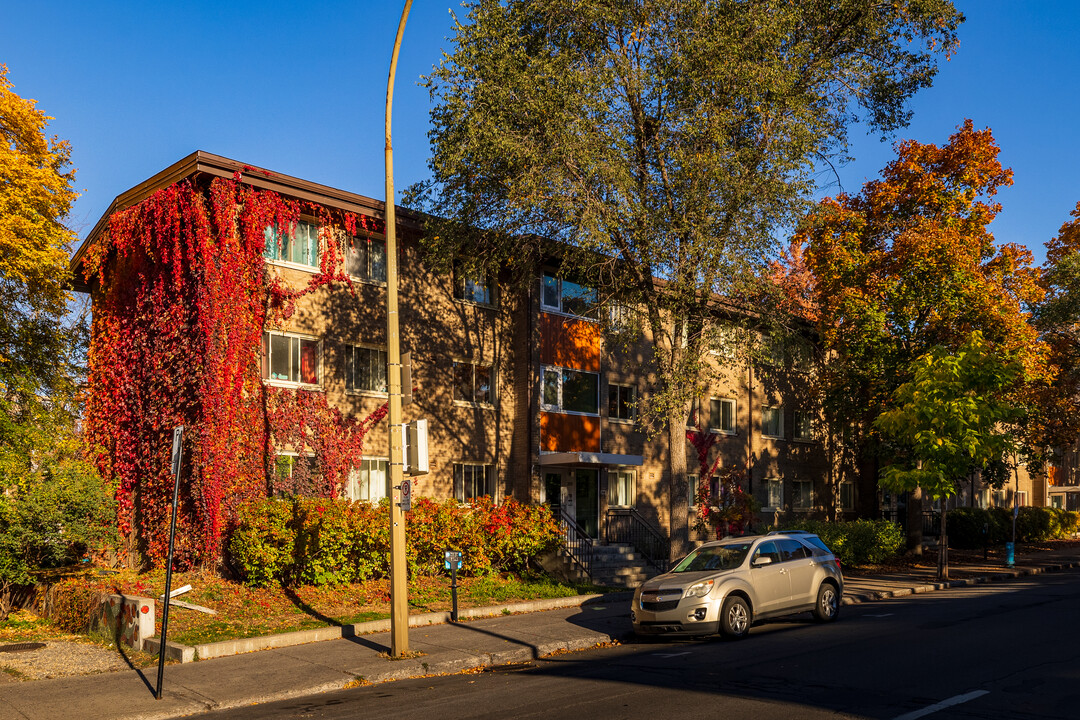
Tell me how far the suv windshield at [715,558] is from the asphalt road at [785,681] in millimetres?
1213

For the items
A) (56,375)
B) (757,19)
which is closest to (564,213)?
(757,19)

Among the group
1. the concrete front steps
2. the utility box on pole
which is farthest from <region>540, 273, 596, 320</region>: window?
the utility box on pole

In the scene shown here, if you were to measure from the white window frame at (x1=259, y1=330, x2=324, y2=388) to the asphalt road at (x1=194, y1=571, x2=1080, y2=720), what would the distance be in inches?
368

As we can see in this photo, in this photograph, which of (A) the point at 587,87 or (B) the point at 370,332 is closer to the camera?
(A) the point at 587,87

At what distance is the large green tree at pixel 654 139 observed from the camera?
57.7 ft

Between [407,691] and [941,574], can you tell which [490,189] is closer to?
[407,691]

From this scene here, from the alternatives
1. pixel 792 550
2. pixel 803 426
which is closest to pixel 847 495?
pixel 803 426

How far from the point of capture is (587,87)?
58.5 feet

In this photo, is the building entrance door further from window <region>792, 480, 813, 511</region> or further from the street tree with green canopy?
window <region>792, 480, 813, 511</region>

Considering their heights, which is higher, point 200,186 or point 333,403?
point 200,186

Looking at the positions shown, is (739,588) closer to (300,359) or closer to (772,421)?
(300,359)

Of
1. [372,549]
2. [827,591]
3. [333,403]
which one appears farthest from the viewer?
[333,403]

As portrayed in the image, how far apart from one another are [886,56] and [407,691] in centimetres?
1835

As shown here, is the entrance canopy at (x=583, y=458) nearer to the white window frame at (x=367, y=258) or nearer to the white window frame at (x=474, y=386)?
the white window frame at (x=474, y=386)
